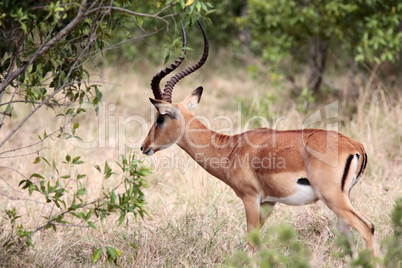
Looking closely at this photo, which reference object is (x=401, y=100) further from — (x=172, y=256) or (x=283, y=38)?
(x=172, y=256)

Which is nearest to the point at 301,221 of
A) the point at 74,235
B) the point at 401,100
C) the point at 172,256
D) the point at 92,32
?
the point at 172,256

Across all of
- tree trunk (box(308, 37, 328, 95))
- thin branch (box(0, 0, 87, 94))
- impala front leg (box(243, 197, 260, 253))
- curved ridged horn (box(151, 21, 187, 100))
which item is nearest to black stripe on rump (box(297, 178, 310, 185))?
impala front leg (box(243, 197, 260, 253))

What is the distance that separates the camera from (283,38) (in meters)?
9.55

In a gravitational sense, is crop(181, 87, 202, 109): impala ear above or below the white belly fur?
above

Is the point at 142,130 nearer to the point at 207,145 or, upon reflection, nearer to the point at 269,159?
the point at 207,145

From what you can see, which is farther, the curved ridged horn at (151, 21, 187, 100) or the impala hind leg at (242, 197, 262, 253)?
the curved ridged horn at (151, 21, 187, 100)

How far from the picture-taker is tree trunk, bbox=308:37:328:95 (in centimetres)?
1066

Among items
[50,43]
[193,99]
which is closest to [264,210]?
[193,99]

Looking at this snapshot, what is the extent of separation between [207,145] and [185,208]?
1186 millimetres

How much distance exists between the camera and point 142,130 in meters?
9.26

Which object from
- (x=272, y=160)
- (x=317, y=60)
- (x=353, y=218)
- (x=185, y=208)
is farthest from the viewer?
(x=317, y=60)

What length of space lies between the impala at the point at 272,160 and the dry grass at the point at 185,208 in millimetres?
440

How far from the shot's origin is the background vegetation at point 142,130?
4.21 metres

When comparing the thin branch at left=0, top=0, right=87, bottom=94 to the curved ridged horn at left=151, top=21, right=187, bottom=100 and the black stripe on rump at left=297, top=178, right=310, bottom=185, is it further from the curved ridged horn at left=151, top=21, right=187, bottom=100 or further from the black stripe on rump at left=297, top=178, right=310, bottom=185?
the black stripe on rump at left=297, top=178, right=310, bottom=185
